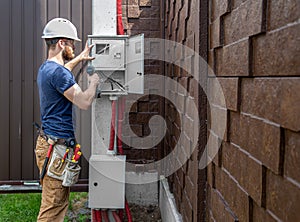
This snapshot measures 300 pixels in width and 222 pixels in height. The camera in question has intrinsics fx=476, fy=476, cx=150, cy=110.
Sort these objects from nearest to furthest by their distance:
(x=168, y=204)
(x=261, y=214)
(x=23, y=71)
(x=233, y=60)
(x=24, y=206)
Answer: (x=261, y=214)
(x=233, y=60)
(x=168, y=204)
(x=24, y=206)
(x=23, y=71)

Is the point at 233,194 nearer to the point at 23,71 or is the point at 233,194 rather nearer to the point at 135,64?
the point at 135,64

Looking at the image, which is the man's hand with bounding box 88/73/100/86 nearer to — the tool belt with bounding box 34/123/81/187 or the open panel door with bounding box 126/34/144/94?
the open panel door with bounding box 126/34/144/94

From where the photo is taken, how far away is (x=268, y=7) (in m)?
1.16

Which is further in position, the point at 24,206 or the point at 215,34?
the point at 24,206

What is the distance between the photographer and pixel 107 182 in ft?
11.7

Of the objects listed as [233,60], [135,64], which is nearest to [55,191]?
[135,64]

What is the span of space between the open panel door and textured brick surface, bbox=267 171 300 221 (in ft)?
7.61

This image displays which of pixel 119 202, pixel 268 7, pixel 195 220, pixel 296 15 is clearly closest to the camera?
pixel 296 15

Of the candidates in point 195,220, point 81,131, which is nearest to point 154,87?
point 81,131

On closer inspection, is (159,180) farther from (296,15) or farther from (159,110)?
(296,15)

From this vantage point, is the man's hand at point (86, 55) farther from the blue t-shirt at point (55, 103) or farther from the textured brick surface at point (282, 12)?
the textured brick surface at point (282, 12)

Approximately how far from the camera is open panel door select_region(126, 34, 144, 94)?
3.39 metres

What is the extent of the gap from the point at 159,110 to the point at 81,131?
2.67ft

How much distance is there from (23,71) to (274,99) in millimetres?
3798
